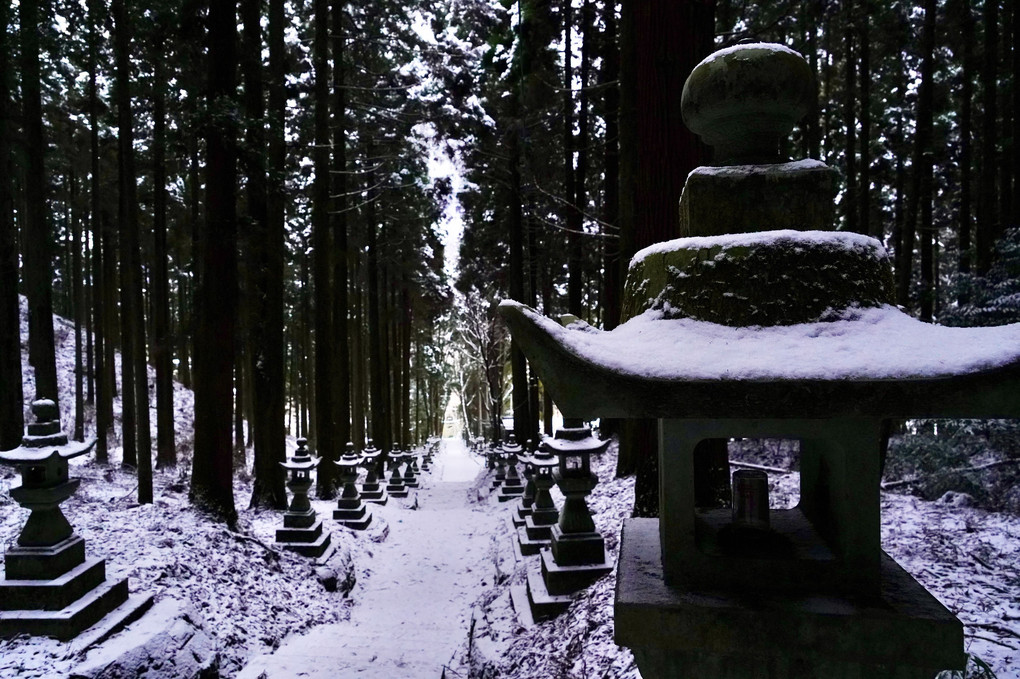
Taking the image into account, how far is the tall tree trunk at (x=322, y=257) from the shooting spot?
1384cm

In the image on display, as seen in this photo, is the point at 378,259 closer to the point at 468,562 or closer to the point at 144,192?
the point at 144,192

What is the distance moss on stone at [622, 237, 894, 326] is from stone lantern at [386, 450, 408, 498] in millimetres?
18260

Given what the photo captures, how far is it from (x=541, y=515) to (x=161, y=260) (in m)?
10.4

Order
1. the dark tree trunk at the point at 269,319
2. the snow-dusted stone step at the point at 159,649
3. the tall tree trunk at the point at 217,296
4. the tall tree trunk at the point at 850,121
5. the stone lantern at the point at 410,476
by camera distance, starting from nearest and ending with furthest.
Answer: the snow-dusted stone step at the point at 159,649
the tall tree trunk at the point at 217,296
the dark tree trunk at the point at 269,319
the tall tree trunk at the point at 850,121
the stone lantern at the point at 410,476

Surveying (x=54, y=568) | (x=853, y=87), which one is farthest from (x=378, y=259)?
(x=54, y=568)

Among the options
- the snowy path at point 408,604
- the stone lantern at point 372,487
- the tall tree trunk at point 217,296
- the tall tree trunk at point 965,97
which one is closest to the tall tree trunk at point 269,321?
Answer: the tall tree trunk at point 217,296

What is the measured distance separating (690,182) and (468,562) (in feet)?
36.2

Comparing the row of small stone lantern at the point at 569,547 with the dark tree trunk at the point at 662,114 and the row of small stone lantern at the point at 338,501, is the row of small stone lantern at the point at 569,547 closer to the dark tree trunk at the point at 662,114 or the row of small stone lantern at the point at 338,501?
the dark tree trunk at the point at 662,114

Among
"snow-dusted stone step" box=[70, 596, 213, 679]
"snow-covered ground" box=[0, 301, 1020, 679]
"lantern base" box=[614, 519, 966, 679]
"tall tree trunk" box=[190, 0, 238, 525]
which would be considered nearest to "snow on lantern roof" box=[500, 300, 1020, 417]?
"lantern base" box=[614, 519, 966, 679]

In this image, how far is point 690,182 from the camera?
2502 mm

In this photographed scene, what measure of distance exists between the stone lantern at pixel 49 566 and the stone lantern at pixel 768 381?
19.6 feet

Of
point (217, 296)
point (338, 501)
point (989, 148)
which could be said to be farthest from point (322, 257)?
point (989, 148)

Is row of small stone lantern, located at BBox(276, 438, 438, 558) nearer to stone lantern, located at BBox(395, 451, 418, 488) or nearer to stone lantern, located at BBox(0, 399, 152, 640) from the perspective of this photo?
stone lantern, located at BBox(395, 451, 418, 488)

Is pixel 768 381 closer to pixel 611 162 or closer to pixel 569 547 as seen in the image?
pixel 569 547
